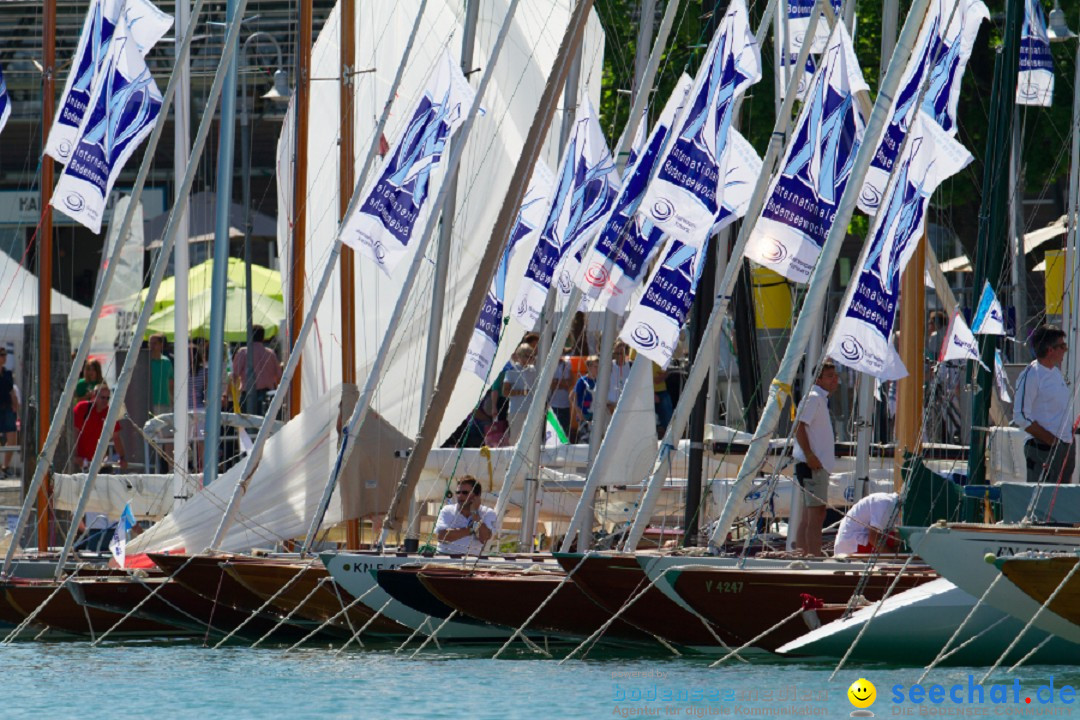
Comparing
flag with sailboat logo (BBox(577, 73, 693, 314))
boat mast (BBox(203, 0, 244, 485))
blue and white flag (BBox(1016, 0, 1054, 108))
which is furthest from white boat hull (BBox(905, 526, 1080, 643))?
boat mast (BBox(203, 0, 244, 485))

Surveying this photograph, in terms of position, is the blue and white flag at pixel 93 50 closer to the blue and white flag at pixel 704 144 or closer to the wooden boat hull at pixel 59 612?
the wooden boat hull at pixel 59 612

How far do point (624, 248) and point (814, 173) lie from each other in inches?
66.9

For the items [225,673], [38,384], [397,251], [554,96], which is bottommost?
[225,673]

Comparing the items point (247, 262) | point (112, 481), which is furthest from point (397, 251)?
point (247, 262)

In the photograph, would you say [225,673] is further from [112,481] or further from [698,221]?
[112,481]

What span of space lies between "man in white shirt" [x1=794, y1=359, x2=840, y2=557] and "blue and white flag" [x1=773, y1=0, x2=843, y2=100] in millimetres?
4137

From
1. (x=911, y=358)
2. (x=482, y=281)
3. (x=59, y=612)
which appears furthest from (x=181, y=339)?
(x=911, y=358)

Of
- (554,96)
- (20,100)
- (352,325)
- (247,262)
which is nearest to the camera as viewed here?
(554,96)

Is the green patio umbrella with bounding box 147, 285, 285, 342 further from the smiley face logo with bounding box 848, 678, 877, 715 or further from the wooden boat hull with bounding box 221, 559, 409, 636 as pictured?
the smiley face logo with bounding box 848, 678, 877, 715

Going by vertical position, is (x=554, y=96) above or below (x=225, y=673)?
above

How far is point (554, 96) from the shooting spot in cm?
1850

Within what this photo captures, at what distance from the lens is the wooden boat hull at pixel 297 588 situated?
17.0m

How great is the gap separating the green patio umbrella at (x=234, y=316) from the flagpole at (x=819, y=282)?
1590 cm

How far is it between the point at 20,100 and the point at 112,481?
1903 centimetres
